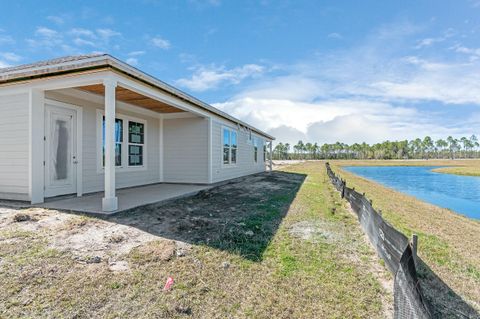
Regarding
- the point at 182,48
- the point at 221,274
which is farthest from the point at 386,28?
the point at 221,274

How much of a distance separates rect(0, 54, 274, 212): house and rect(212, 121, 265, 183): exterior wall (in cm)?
11

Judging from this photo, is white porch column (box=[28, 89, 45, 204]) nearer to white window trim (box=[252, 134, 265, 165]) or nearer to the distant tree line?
white window trim (box=[252, 134, 265, 165])

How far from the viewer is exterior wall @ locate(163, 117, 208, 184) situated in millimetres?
9852

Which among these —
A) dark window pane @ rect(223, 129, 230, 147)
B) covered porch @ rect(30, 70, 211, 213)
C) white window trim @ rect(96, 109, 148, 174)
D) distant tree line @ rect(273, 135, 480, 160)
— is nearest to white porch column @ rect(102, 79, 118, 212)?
covered porch @ rect(30, 70, 211, 213)

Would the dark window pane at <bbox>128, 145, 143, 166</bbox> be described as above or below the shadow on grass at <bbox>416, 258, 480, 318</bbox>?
above

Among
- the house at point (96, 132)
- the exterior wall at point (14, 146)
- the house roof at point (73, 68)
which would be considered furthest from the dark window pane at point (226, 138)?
the exterior wall at point (14, 146)

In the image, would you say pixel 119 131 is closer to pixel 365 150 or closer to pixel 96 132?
pixel 96 132

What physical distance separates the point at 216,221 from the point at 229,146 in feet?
24.5

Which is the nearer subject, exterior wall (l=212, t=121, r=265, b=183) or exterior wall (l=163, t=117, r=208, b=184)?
exterior wall (l=163, t=117, r=208, b=184)

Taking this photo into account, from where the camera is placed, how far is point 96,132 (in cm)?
741

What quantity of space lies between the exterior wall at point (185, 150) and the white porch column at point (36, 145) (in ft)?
15.6

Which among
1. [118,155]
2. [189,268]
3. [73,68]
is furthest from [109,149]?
[118,155]

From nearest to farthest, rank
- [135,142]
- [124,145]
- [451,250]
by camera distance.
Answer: [451,250]
[124,145]
[135,142]

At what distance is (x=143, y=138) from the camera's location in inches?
368
